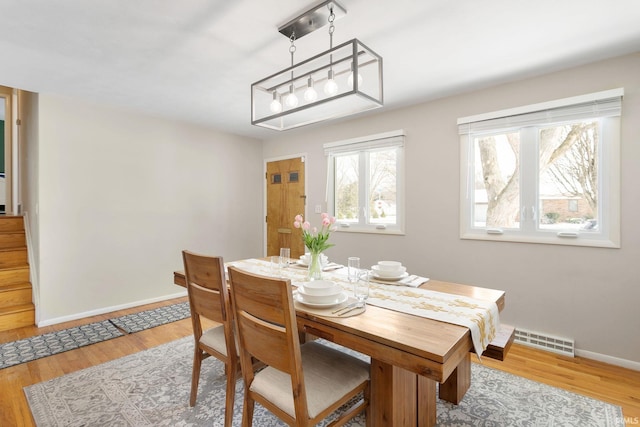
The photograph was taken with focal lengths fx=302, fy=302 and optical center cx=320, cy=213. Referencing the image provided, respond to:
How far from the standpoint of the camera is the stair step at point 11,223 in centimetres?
368

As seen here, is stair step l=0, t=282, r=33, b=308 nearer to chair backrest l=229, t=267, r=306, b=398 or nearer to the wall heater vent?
chair backrest l=229, t=267, r=306, b=398

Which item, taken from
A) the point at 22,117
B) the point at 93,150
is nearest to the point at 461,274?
the point at 93,150

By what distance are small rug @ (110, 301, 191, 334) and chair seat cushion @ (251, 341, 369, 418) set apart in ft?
7.31

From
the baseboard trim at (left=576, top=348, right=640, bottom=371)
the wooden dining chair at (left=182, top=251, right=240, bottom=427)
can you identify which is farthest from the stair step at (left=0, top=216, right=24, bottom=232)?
the baseboard trim at (left=576, top=348, right=640, bottom=371)

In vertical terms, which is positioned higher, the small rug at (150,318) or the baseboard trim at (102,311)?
the baseboard trim at (102,311)

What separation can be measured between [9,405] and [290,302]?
2084 mm

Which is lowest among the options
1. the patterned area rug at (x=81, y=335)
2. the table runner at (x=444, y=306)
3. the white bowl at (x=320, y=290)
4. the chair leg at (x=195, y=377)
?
the patterned area rug at (x=81, y=335)

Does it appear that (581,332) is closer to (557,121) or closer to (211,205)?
(557,121)

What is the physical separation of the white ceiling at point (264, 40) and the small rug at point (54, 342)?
→ 91.2 inches

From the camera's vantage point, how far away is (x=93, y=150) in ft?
10.8

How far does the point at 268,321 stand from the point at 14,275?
3776 mm

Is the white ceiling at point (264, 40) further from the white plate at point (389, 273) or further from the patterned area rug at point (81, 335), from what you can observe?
the patterned area rug at point (81, 335)

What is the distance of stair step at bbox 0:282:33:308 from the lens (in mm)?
3086

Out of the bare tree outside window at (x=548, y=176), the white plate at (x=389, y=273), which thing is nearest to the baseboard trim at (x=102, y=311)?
the white plate at (x=389, y=273)
